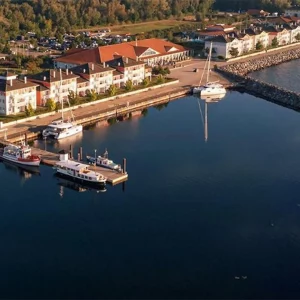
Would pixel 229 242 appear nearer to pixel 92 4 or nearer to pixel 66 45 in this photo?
pixel 66 45

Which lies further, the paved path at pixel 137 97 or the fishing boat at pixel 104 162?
the paved path at pixel 137 97

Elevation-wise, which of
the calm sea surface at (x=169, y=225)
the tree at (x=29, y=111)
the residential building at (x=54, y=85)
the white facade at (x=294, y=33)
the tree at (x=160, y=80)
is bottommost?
the calm sea surface at (x=169, y=225)

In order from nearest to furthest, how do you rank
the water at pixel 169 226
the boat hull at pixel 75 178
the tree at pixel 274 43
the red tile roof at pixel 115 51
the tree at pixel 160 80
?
the water at pixel 169 226 → the boat hull at pixel 75 178 → the tree at pixel 160 80 → the red tile roof at pixel 115 51 → the tree at pixel 274 43

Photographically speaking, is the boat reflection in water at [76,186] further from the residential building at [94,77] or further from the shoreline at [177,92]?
the residential building at [94,77]

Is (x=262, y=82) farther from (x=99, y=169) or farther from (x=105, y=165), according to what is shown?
(x=99, y=169)

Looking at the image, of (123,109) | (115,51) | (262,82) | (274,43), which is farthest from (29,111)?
(274,43)

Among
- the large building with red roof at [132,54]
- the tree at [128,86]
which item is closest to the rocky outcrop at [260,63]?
the large building with red roof at [132,54]

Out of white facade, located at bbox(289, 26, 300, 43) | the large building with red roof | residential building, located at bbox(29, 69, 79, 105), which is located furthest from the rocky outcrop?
residential building, located at bbox(29, 69, 79, 105)
